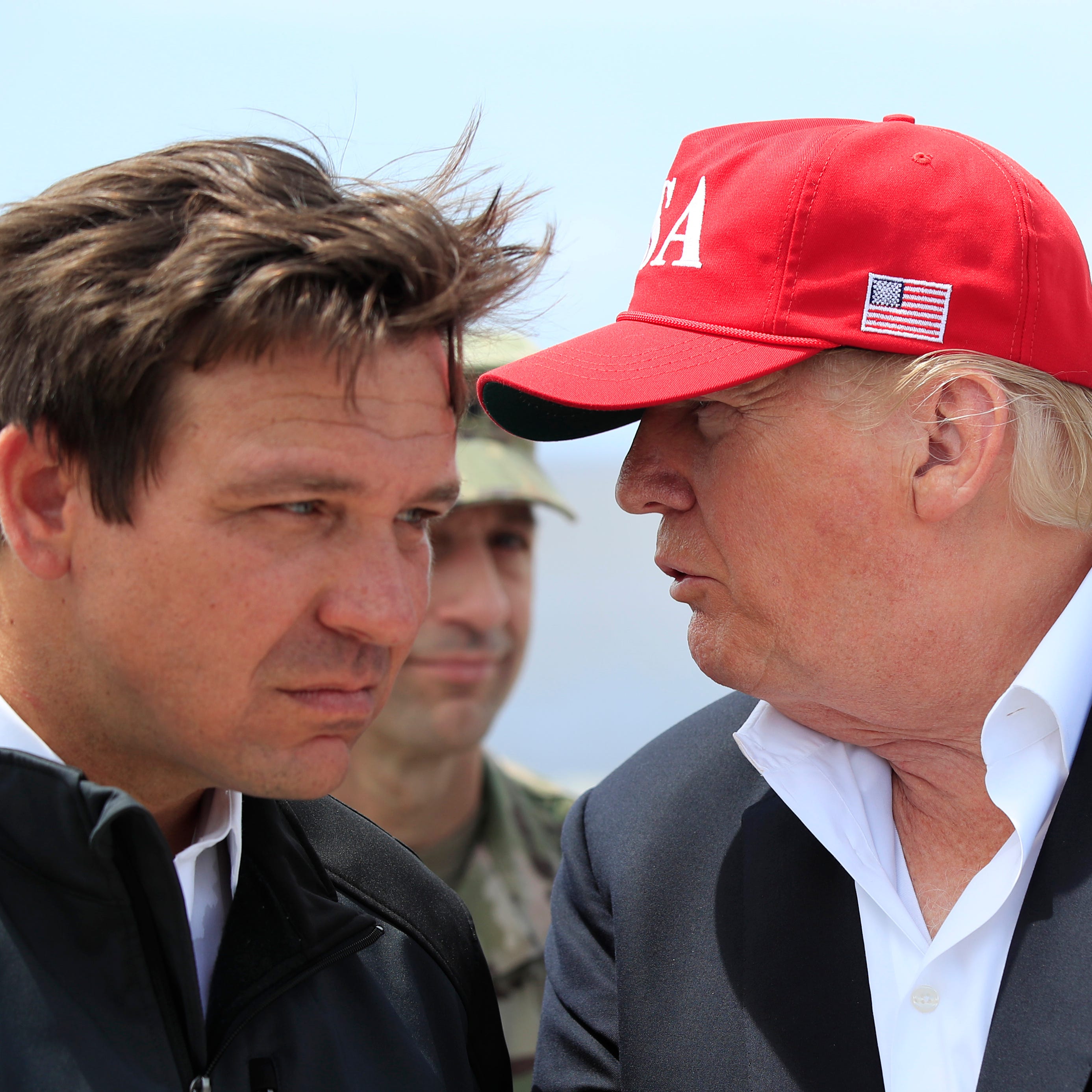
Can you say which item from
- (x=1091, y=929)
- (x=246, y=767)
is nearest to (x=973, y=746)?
(x=1091, y=929)

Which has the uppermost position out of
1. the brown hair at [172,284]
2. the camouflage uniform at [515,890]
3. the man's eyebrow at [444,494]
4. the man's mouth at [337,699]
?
the brown hair at [172,284]

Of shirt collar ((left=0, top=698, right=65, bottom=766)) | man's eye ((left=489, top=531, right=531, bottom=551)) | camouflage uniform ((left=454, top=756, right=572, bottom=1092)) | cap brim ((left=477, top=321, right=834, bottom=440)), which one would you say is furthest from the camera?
man's eye ((left=489, top=531, right=531, bottom=551))

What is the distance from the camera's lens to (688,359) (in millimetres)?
1873

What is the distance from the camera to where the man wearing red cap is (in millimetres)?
1767

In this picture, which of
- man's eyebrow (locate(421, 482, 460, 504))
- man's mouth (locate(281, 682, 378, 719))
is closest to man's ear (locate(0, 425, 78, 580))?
man's mouth (locate(281, 682, 378, 719))

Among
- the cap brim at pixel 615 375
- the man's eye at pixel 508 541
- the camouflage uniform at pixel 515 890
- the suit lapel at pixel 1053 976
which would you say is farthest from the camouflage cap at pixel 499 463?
the suit lapel at pixel 1053 976

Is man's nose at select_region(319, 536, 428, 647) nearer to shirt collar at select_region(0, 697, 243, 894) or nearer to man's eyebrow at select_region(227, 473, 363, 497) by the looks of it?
man's eyebrow at select_region(227, 473, 363, 497)

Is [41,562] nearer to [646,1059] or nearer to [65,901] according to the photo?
[65,901]

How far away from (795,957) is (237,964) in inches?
32.5

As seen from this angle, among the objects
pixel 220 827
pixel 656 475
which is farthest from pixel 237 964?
pixel 656 475

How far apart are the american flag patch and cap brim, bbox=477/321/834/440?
79mm

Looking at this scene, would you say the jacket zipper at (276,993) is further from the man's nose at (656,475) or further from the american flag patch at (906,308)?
the american flag patch at (906,308)

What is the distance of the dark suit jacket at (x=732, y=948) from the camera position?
163 cm

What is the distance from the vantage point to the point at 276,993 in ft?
5.13
